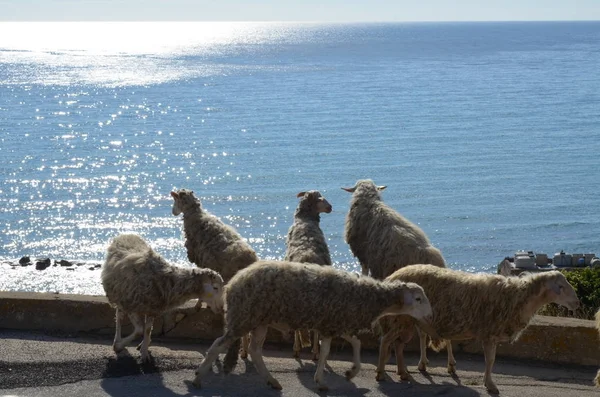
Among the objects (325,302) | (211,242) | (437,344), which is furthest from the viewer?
(211,242)

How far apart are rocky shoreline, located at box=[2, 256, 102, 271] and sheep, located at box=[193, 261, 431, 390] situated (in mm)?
27730

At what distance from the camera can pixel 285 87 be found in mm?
100500

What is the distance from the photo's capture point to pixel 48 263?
35.7 meters

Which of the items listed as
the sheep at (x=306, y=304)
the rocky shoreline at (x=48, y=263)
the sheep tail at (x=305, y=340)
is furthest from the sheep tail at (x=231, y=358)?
the rocky shoreline at (x=48, y=263)

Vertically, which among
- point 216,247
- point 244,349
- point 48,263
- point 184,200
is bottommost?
point 48,263

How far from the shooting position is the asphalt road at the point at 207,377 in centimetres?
820

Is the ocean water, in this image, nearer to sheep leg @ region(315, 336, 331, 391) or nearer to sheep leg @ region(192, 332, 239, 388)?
sheep leg @ region(192, 332, 239, 388)

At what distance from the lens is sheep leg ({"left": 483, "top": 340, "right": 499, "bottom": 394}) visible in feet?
27.8

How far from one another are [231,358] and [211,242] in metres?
2.57

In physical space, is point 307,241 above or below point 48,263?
above

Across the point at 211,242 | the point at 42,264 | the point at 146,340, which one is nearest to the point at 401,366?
the point at 146,340

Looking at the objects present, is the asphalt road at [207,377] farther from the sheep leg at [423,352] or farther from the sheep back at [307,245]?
the sheep back at [307,245]

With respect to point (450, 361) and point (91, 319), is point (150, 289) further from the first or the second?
point (450, 361)

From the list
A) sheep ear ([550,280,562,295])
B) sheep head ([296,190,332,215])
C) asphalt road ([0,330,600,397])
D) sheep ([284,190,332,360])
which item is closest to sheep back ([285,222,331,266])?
sheep ([284,190,332,360])
